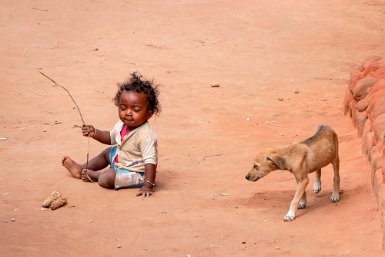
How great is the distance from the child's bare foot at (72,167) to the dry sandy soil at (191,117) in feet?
0.29

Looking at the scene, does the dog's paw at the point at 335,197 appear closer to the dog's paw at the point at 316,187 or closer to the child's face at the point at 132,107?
the dog's paw at the point at 316,187

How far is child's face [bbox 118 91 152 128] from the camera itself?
7.30 meters

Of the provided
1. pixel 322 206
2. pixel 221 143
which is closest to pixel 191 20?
pixel 221 143

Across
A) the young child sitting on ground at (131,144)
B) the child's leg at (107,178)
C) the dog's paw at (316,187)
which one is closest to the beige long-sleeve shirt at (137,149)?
the young child sitting on ground at (131,144)

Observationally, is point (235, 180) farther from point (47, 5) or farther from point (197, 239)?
point (47, 5)

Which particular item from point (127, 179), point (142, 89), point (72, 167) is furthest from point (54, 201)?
point (142, 89)

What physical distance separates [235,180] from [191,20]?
8018mm

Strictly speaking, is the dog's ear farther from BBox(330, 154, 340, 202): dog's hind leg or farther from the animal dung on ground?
the animal dung on ground

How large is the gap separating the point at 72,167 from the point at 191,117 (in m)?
2.66

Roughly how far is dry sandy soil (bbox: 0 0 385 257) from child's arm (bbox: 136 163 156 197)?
0.11 meters

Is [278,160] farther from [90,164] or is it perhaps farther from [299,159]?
[90,164]

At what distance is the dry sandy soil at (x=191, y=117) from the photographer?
235 inches

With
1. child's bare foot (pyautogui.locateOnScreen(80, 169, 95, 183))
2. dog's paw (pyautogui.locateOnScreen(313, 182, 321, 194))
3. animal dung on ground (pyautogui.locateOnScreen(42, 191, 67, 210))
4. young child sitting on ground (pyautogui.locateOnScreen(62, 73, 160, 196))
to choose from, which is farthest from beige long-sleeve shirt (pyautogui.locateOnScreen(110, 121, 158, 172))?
dog's paw (pyautogui.locateOnScreen(313, 182, 321, 194))

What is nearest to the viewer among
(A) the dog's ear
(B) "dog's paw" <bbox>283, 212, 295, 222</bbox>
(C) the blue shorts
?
(B) "dog's paw" <bbox>283, 212, 295, 222</bbox>
